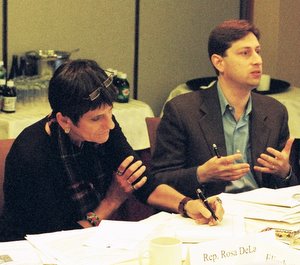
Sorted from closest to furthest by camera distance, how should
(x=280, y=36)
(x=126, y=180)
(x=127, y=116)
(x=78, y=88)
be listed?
1. (x=78, y=88)
2. (x=126, y=180)
3. (x=127, y=116)
4. (x=280, y=36)

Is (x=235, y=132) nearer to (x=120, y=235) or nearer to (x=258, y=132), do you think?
(x=258, y=132)

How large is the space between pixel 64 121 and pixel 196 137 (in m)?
0.70

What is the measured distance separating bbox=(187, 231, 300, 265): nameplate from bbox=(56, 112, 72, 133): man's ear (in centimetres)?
78

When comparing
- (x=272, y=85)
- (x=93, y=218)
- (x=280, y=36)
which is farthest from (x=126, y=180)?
(x=280, y=36)

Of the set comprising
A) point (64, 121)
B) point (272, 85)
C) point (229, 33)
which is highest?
point (229, 33)

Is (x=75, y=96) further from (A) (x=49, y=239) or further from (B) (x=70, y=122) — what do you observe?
(A) (x=49, y=239)

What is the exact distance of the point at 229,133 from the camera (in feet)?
9.85

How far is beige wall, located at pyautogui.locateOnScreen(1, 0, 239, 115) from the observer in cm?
479

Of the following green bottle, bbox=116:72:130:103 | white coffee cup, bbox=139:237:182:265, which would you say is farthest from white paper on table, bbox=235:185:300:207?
green bottle, bbox=116:72:130:103

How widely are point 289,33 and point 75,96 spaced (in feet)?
12.2

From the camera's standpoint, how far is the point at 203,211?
2238mm

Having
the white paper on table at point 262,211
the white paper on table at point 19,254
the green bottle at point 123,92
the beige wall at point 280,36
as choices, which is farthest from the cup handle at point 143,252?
the beige wall at point 280,36

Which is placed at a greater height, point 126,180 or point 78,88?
point 78,88

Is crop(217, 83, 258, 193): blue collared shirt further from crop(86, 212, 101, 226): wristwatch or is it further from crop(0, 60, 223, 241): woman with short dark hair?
crop(86, 212, 101, 226): wristwatch
